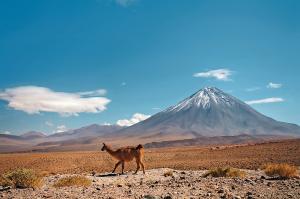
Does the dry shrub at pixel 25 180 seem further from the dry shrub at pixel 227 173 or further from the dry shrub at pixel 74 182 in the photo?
the dry shrub at pixel 227 173

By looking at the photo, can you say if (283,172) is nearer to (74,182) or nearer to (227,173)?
(227,173)

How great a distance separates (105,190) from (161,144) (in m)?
152

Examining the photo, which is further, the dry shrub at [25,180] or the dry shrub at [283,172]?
the dry shrub at [283,172]

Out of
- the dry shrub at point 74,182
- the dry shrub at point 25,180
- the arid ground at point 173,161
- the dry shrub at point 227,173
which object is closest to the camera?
the dry shrub at point 25,180

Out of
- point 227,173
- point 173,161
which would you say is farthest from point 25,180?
point 173,161

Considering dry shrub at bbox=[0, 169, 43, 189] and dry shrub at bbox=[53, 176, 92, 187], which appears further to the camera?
dry shrub at bbox=[53, 176, 92, 187]

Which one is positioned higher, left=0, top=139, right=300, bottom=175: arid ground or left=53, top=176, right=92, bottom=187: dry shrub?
left=0, top=139, right=300, bottom=175: arid ground

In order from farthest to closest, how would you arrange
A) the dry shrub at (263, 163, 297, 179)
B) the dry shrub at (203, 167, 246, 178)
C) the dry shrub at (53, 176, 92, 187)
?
1. the dry shrub at (203, 167, 246, 178)
2. the dry shrub at (263, 163, 297, 179)
3. the dry shrub at (53, 176, 92, 187)

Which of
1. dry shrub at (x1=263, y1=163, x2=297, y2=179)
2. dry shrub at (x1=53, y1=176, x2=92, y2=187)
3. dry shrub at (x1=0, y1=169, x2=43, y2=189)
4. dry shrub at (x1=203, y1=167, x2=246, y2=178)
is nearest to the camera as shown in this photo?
dry shrub at (x1=0, y1=169, x2=43, y2=189)

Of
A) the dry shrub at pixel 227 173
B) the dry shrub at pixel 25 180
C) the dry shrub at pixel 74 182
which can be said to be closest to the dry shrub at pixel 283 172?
the dry shrub at pixel 227 173

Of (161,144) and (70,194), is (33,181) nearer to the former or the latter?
(70,194)

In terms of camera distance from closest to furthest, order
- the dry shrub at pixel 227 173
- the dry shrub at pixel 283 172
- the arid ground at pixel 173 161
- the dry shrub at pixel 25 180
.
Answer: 1. the dry shrub at pixel 25 180
2. the dry shrub at pixel 283 172
3. the dry shrub at pixel 227 173
4. the arid ground at pixel 173 161

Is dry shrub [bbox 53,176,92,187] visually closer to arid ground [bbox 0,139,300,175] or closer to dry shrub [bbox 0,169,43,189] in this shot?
dry shrub [bbox 0,169,43,189]

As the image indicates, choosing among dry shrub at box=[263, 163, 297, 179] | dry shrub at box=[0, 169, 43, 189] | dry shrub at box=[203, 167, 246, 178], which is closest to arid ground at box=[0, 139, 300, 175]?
dry shrub at box=[0, 169, 43, 189]
